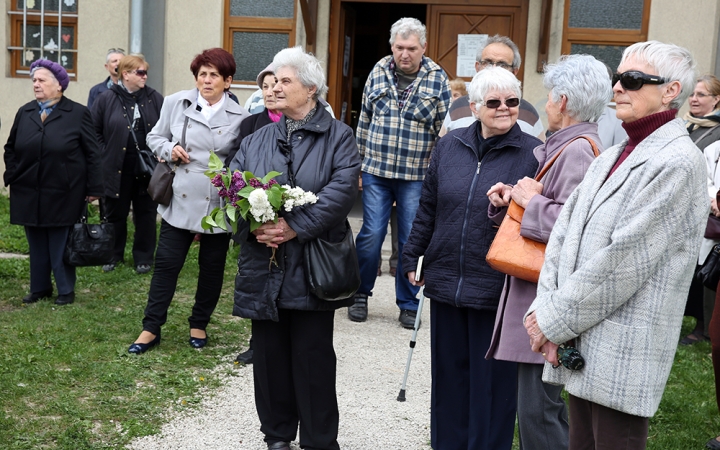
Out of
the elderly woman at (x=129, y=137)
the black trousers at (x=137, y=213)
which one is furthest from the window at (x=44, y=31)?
the black trousers at (x=137, y=213)

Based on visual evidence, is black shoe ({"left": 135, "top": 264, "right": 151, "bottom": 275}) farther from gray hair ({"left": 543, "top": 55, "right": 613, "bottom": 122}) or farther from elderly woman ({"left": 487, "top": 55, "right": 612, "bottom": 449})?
gray hair ({"left": 543, "top": 55, "right": 613, "bottom": 122})

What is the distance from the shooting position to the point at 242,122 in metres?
5.87

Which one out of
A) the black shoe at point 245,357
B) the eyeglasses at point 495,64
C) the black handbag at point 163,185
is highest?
the eyeglasses at point 495,64

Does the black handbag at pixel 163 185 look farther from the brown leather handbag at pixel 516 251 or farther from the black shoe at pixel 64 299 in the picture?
the brown leather handbag at pixel 516 251

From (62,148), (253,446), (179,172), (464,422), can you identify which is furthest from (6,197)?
(464,422)

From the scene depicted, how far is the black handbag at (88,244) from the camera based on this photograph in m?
7.02

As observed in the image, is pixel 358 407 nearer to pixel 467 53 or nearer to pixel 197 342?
pixel 197 342

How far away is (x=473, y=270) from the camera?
404 centimetres

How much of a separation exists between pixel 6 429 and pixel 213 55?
2.75 m

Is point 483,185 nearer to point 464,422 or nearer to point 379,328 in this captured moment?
point 464,422

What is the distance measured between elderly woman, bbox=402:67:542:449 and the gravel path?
0.59m

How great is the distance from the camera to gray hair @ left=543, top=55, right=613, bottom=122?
362 centimetres

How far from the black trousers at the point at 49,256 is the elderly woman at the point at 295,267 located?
3442 mm

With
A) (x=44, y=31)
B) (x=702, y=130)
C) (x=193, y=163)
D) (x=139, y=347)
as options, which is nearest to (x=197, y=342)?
(x=139, y=347)
